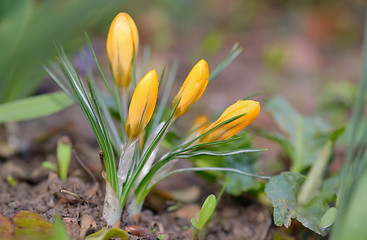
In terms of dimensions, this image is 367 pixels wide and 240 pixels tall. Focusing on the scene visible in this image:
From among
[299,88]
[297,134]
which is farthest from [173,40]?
[297,134]

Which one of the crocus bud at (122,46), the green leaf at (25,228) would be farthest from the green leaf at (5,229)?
the crocus bud at (122,46)

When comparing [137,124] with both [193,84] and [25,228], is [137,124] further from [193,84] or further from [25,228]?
[25,228]

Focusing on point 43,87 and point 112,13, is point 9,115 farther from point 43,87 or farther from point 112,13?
point 43,87

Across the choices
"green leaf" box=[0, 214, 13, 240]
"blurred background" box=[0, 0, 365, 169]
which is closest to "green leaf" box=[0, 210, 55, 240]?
"green leaf" box=[0, 214, 13, 240]

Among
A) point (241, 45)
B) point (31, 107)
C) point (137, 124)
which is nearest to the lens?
point (137, 124)

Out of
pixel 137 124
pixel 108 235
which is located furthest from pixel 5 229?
pixel 137 124

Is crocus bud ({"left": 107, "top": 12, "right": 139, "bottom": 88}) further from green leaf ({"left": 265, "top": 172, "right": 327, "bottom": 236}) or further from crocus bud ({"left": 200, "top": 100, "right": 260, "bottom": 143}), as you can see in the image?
green leaf ({"left": 265, "top": 172, "right": 327, "bottom": 236})

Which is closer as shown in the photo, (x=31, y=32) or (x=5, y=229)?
(x=5, y=229)
